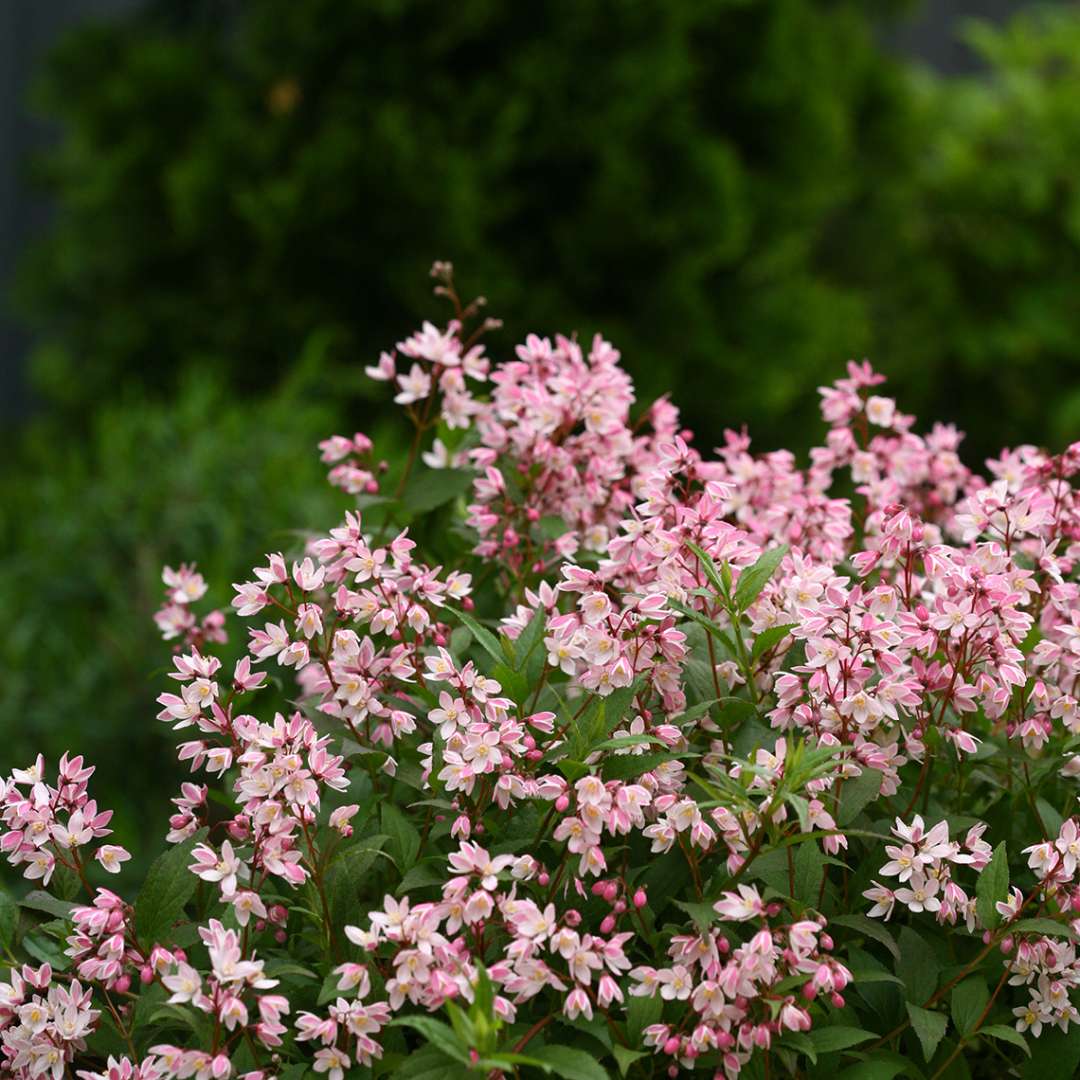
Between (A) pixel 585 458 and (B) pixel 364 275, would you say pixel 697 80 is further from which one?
(A) pixel 585 458

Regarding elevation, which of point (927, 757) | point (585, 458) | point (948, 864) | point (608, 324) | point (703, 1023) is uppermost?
point (608, 324)

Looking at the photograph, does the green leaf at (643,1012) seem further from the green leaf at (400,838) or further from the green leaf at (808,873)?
the green leaf at (400,838)

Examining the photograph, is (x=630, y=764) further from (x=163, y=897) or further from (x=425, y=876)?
(x=163, y=897)

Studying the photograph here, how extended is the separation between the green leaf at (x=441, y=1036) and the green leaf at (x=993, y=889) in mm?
487

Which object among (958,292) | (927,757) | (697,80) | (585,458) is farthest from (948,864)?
(958,292)

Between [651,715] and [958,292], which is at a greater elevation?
[958,292]

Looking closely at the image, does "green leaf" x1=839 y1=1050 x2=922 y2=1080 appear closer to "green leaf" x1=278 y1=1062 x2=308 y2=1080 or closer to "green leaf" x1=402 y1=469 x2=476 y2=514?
"green leaf" x1=278 y1=1062 x2=308 y2=1080

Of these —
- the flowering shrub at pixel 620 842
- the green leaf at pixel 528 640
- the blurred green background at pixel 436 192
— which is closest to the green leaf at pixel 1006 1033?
the flowering shrub at pixel 620 842

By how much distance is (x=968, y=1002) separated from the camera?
141cm

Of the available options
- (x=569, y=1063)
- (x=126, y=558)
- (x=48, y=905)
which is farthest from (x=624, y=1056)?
(x=126, y=558)

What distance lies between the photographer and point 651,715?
1.49 meters

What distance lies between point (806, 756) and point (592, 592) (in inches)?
11.1

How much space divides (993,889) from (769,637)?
0.30m

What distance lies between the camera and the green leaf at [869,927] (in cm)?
141
